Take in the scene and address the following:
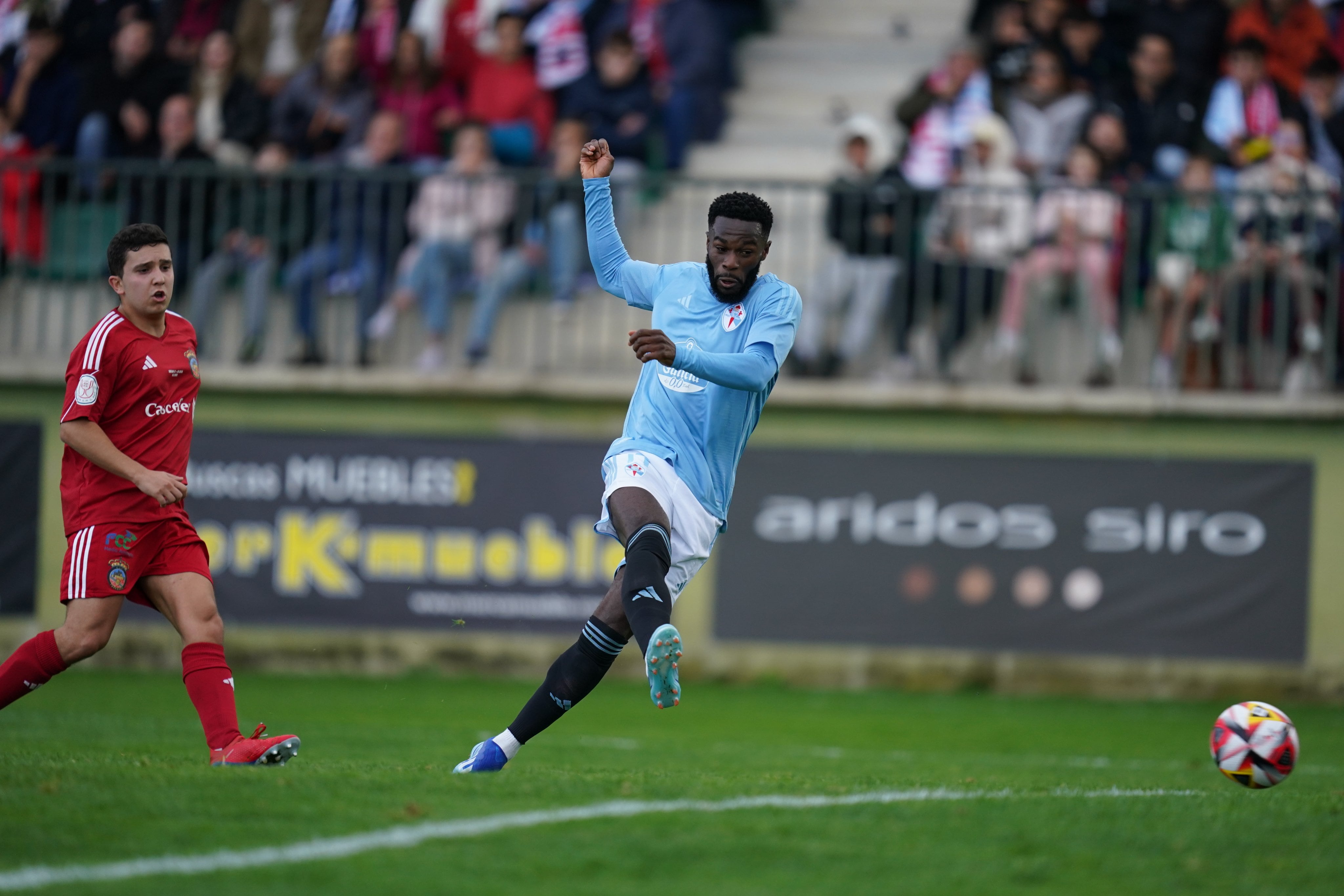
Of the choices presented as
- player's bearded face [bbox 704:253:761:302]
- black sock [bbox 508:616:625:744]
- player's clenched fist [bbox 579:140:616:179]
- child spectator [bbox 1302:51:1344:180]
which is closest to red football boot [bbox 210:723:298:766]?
black sock [bbox 508:616:625:744]

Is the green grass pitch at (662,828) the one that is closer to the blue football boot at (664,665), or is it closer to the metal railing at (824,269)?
the blue football boot at (664,665)

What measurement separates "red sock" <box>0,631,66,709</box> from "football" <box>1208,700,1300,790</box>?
501cm

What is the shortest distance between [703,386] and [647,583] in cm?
99

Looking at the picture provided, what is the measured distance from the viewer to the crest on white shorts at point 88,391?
636 cm

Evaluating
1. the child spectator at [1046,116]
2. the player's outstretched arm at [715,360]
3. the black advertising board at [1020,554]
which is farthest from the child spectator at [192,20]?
the player's outstretched arm at [715,360]

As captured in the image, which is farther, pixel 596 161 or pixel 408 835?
pixel 596 161

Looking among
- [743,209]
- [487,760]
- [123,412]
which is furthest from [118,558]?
[743,209]

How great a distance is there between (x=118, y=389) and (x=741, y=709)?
6493 millimetres

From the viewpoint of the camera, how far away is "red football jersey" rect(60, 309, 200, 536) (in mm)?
6398

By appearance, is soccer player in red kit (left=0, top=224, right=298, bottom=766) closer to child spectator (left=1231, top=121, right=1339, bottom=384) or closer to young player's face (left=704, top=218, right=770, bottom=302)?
young player's face (left=704, top=218, right=770, bottom=302)

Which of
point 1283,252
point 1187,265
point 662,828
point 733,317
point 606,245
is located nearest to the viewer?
point 662,828

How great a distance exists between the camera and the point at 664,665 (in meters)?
5.55

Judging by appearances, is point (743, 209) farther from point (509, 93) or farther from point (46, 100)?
point (46, 100)

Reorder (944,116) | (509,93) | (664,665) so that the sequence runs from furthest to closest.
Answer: (509,93), (944,116), (664,665)
